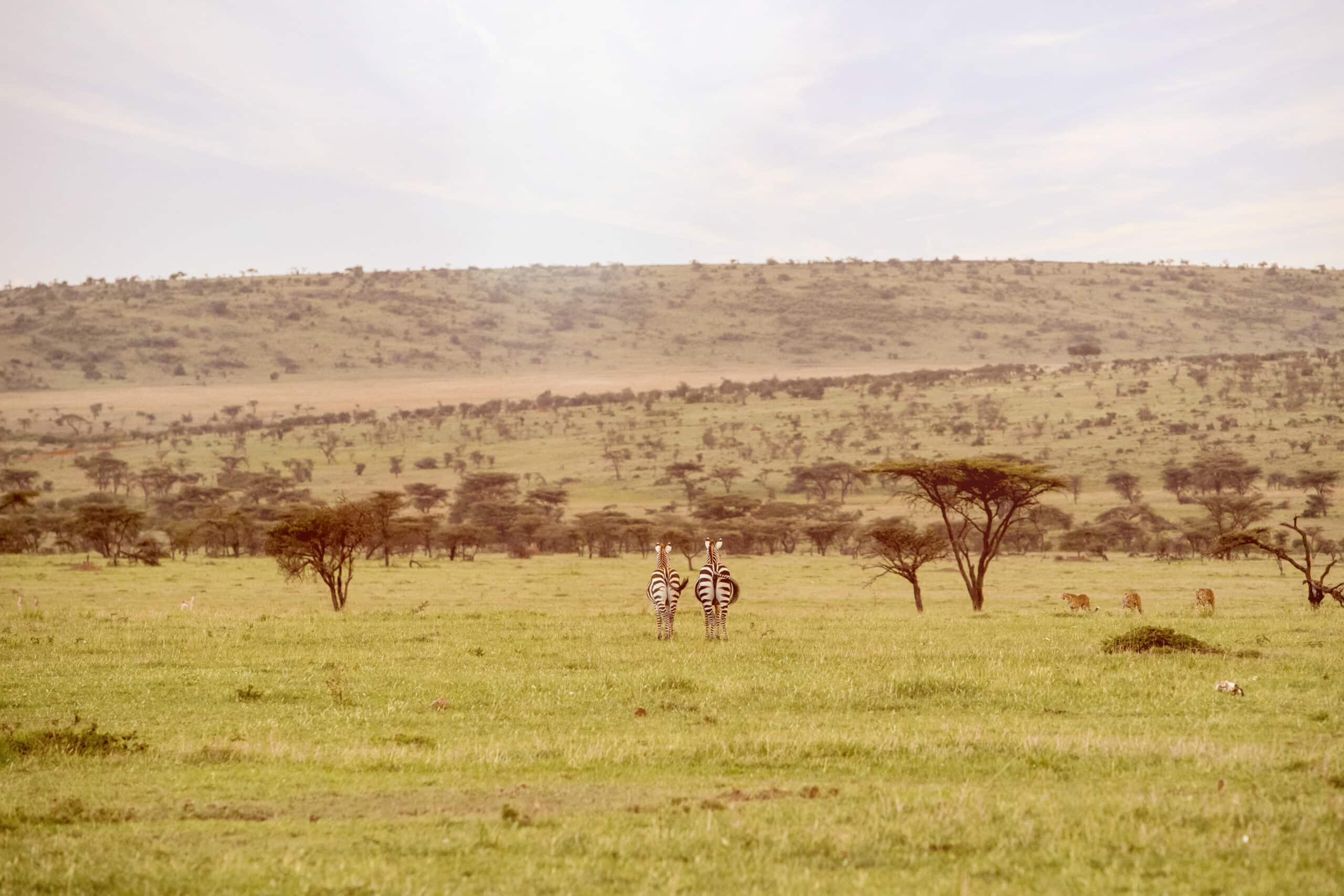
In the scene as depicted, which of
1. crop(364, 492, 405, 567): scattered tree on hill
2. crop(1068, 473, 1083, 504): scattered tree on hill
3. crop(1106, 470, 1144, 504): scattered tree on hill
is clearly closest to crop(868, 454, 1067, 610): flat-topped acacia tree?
crop(364, 492, 405, 567): scattered tree on hill

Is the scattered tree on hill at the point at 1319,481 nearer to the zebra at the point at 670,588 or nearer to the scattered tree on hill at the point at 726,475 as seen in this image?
the scattered tree on hill at the point at 726,475

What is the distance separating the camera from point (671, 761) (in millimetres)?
10711

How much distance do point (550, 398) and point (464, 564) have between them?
7065 centimetres

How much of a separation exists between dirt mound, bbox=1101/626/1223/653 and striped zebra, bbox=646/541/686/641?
7712 millimetres

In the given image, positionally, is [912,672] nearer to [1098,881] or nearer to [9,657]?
[1098,881]

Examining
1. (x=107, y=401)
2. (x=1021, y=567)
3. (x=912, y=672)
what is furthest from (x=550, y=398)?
(x=912, y=672)

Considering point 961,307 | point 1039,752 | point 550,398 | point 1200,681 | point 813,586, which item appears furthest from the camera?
point 961,307

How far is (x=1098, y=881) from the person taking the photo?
23.0 ft

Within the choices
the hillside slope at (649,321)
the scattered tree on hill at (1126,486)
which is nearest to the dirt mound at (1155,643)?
the scattered tree on hill at (1126,486)

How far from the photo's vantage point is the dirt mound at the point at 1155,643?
1750 cm

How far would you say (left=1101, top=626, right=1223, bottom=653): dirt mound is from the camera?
689 inches

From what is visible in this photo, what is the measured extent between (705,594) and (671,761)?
32.5 feet

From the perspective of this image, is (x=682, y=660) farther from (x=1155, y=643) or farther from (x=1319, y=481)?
(x=1319, y=481)

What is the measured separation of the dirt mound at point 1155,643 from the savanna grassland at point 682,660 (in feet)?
0.88
